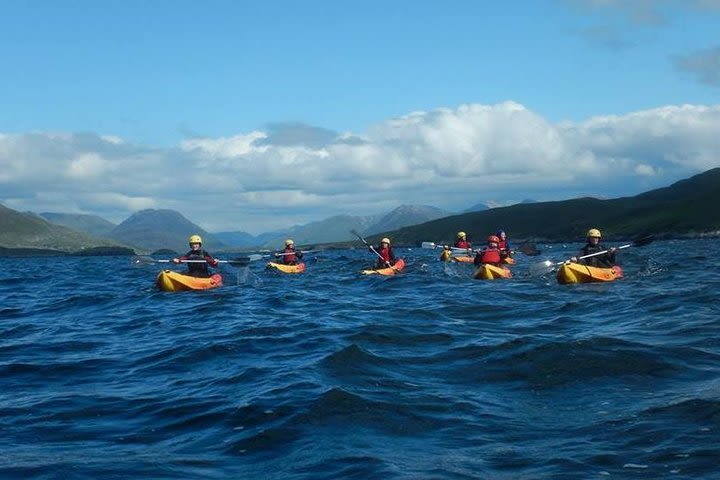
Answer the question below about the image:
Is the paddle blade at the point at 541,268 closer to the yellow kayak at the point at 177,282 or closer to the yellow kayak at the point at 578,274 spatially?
the yellow kayak at the point at 578,274

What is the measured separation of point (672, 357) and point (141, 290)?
2784 cm

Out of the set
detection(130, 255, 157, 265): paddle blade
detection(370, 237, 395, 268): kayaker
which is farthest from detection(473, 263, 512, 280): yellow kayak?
detection(130, 255, 157, 265): paddle blade

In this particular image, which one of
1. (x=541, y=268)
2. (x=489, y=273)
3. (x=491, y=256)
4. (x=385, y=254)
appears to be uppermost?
(x=385, y=254)

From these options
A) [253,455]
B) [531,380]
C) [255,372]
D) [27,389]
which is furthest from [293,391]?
[27,389]

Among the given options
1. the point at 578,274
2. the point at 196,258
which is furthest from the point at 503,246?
the point at 196,258

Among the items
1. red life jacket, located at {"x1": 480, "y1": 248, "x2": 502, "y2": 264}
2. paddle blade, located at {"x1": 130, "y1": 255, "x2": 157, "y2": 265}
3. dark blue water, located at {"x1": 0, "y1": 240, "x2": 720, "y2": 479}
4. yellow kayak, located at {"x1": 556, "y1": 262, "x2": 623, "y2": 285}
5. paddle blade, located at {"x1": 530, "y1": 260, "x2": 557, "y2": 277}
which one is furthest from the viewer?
red life jacket, located at {"x1": 480, "y1": 248, "x2": 502, "y2": 264}

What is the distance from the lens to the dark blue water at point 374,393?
924 centimetres

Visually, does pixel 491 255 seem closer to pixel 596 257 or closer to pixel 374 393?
pixel 596 257

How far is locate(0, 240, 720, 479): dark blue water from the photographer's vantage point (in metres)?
9.24

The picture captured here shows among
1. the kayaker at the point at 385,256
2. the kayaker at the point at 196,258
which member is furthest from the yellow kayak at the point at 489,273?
the kayaker at the point at 196,258

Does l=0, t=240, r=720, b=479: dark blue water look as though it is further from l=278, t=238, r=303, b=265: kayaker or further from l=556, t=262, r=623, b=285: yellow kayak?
l=278, t=238, r=303, b=265: kayaker

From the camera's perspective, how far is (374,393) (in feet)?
41.3

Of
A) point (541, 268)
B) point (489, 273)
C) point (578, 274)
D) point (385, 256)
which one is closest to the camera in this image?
point (578, 274)

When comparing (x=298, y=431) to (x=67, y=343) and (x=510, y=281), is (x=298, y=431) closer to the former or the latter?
(x=67, y=343)
